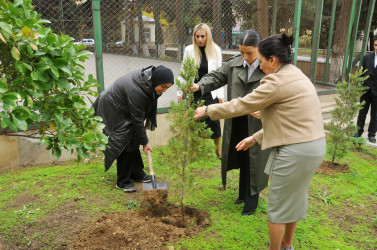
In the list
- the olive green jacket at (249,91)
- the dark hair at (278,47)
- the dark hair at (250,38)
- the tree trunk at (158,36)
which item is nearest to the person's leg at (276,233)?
the olive green jacket at (249,91)

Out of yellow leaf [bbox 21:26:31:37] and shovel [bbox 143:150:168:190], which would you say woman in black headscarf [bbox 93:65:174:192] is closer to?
shovel [bbox 143:150:168:190]

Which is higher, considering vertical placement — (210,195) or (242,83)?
(242,83)

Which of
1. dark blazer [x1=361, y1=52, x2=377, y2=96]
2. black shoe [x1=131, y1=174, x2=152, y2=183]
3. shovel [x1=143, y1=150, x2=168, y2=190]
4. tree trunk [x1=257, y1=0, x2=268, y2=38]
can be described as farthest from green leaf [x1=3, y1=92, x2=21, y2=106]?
dark blazer [x1=361, y1=52, x2=377, y2=96]

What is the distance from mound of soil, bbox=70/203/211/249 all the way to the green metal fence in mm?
2576

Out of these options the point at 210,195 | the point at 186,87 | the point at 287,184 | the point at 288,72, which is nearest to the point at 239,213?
the point at 210,195

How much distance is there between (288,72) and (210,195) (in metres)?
2.30

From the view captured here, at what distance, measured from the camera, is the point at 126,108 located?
13.0ft

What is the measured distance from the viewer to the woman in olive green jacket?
3.38 metres

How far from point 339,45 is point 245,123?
745 cm

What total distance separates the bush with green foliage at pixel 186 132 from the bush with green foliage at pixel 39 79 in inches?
37.6

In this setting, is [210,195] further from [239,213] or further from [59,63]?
[59,63]

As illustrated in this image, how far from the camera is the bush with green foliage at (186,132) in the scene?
10.2 ft

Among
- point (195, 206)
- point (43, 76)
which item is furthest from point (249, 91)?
point (43, 76)

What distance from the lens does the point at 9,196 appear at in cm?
404
